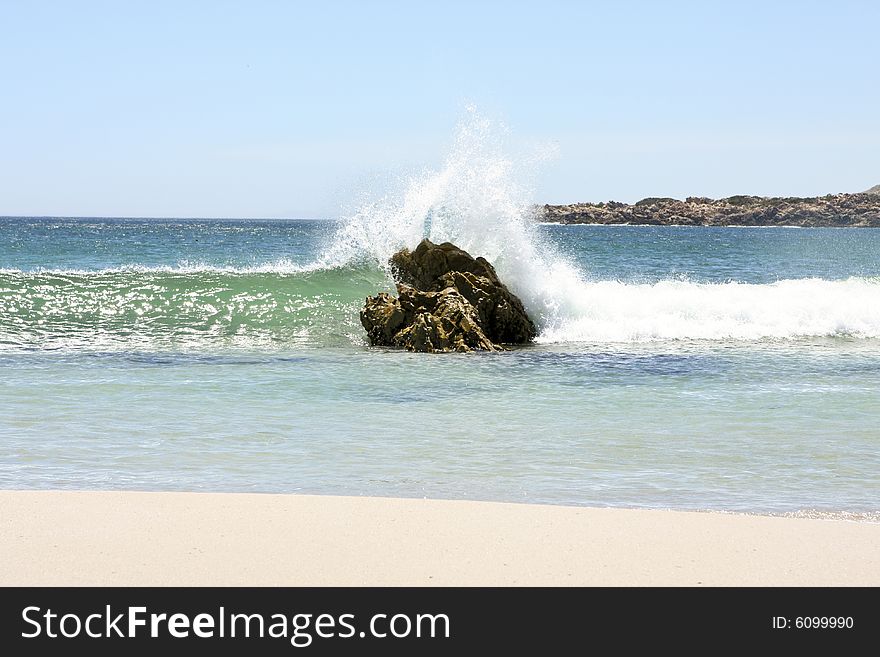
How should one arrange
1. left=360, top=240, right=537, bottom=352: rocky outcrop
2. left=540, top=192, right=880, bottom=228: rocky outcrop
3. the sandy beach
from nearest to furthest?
the sandy beach < left=360, top=240, right=537, bottom=352: rocky outcrop < left=540, top=192, right=880, bottom=228: rocky outcrop

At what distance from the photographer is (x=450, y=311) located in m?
13.2

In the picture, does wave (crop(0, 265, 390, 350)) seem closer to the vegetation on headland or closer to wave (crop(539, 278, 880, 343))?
wave (crop(539, 278, 880, 343))

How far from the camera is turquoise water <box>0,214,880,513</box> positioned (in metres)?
5.91

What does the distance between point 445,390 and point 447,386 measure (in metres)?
0.27

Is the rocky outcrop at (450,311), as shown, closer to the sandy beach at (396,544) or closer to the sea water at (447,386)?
the sea water at (447,386)

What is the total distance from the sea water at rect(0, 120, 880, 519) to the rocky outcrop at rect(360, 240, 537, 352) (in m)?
0.47

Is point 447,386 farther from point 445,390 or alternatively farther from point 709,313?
point 709,313

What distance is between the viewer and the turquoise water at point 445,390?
5.91 metres

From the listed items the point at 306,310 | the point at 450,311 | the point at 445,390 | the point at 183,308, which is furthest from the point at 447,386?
the point at 183,308

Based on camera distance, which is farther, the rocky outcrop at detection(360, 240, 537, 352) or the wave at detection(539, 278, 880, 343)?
the wave at detection(539, 278, 880, 343)

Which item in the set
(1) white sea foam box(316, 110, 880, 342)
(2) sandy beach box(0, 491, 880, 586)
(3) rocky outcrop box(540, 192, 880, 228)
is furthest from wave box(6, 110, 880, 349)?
(3) rocky outcrop box(540, 192, 880, 228)
